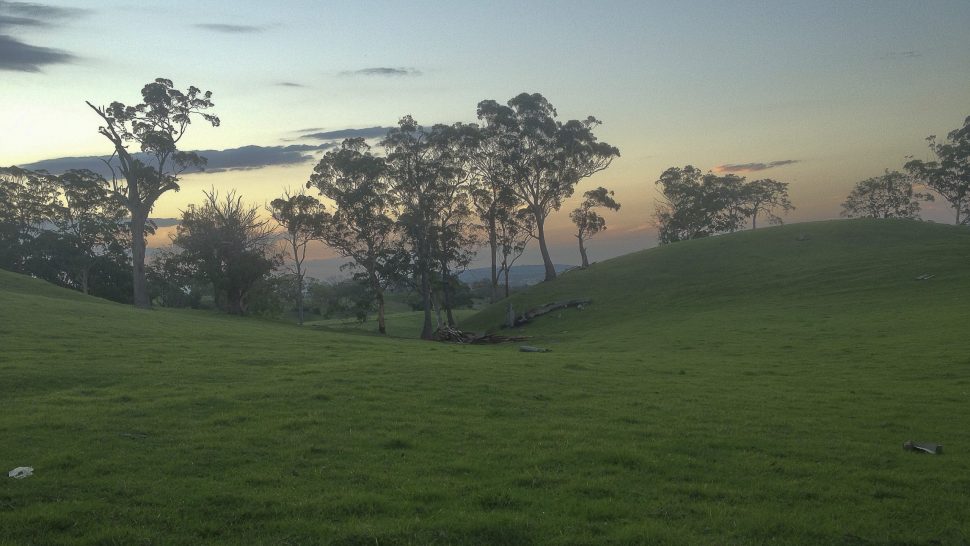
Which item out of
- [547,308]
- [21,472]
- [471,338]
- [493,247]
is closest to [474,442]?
[21,472]

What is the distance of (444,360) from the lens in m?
25.8

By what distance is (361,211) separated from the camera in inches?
2576

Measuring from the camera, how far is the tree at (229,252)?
66.2 metres

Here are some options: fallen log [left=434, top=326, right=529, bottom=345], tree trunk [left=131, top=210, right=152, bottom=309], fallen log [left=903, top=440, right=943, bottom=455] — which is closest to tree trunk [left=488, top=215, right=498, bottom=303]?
fallen log [left=434, top=326, right=529, bottom=345]

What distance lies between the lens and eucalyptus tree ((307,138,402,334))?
65062 millimetres

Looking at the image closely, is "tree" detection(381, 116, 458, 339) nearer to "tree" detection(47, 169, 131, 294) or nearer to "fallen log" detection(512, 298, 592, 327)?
"fallen log" detection(512, 298, 592, 327)

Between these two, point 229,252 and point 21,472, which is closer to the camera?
point 21,472

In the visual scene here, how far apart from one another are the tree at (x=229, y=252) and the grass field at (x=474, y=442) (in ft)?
115

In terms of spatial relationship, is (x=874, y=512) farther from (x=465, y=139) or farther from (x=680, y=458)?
(x=465, y=139)

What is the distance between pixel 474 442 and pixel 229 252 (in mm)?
61084

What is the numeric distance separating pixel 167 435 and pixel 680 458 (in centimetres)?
1050

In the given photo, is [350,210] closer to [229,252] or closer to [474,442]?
[229,252]

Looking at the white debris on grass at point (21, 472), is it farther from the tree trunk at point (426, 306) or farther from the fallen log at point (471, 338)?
the tree trunk at point (426, 306)

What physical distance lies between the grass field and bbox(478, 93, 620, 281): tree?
53.7 meters
